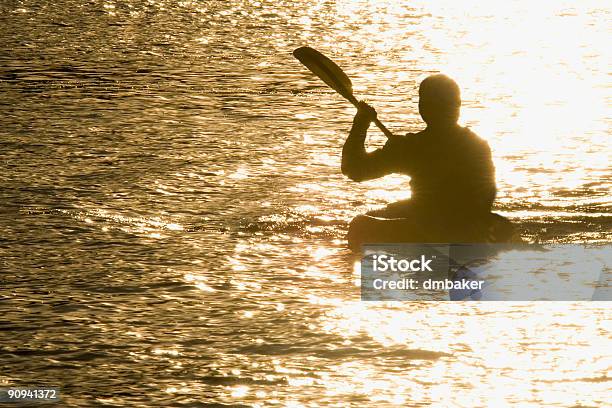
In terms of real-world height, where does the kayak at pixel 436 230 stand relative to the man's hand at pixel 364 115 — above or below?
below

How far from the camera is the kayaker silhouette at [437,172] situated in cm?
1005

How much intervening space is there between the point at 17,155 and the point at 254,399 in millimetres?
7025

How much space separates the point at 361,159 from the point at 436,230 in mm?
630

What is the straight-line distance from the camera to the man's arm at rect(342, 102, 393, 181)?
10242 millimetres

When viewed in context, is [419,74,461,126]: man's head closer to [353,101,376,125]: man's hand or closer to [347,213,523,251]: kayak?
[353,101,376,125]: man's hand

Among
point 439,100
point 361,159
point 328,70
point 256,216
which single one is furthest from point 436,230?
point 256,216

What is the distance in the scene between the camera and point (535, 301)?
9484 mm

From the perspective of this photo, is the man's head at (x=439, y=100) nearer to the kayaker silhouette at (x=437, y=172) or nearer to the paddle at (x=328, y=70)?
the kayaker silhouette at (x=437, y=172)

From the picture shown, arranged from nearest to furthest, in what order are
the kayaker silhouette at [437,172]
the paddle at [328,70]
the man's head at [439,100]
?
the man's head at [439,100] → the kayaker silhouette at [437,172] → the paddle at [328,70]

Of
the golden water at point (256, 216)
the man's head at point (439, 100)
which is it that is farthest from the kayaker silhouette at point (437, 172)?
the golden water at point (256, 216)

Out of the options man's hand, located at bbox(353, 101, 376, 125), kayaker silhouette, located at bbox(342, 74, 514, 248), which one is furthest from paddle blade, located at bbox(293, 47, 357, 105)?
kayaker silhouette, located at bbox(342, 74, 514, 248)

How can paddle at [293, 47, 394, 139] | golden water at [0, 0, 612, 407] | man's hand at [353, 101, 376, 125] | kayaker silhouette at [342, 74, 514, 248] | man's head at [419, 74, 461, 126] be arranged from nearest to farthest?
golden water at [0, 0, 612, 407], man's head at [419, 74, 461, 126], kayaker silhouette at [342, 74, 514, 248], man's hand at [353, 101, 376, 125], paddle at [293, 47, 394, 139]

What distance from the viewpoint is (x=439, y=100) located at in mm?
9992

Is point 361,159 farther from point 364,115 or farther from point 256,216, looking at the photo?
point 256,216
